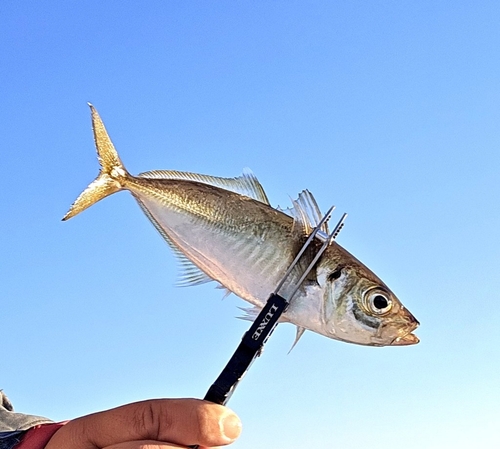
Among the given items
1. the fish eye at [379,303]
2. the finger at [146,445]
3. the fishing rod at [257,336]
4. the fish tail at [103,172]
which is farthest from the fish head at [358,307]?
the fish tail at [103,172]

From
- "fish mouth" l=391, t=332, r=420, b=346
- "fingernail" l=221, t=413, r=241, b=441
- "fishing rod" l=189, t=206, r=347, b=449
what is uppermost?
"fish mouth" l=391, t=332, r=420, b=346

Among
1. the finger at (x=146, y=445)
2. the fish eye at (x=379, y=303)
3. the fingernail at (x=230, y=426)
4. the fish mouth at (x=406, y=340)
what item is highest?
the fish eye at (x=379, y=303)

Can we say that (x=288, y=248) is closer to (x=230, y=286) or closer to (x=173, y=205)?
(x=230, y=286)

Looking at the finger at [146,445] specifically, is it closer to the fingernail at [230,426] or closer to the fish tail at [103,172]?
the fingernail at [230,426]

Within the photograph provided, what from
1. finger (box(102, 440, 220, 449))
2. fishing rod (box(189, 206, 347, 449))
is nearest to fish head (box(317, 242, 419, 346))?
fishing rod (box(189, 206, 347, 449))

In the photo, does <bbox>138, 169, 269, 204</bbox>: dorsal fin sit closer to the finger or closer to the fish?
the fish

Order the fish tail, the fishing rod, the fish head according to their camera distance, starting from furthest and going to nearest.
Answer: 1. the fish tail
2. the fish head
3. the fishing rod

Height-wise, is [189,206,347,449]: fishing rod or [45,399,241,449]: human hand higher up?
[189,206,347,449]: fishing rod
